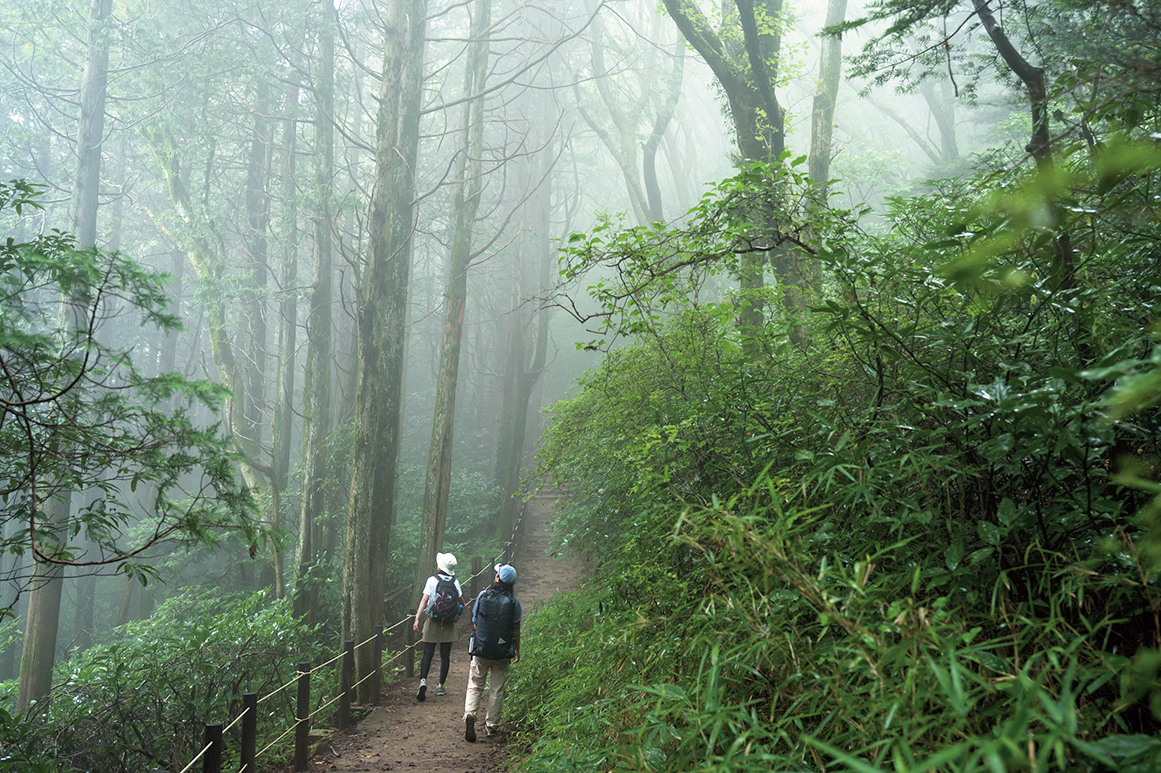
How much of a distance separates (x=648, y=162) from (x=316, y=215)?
791 cm

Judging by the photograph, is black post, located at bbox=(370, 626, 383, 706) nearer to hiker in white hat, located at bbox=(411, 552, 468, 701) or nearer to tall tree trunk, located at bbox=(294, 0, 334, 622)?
hiker in white hat, located at bbox=(411, 552, 468, 701)

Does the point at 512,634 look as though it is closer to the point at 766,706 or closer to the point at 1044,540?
the point at 766,706

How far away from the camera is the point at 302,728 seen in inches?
212

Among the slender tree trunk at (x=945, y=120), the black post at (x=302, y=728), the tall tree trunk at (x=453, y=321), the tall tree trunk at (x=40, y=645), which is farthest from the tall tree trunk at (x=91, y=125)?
the slender tree trunk at (x=945, y=120)

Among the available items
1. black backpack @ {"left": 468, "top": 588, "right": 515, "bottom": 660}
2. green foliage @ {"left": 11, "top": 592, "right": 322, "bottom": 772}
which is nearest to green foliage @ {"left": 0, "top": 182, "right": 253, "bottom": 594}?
green foliage @ {"left": 11, "top": 592, "right": 322, "bottom": 772}

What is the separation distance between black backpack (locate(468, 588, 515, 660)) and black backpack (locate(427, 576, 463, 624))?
145 centimetres

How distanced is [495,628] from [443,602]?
166cm

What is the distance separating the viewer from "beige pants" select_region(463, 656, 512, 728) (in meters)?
5.80

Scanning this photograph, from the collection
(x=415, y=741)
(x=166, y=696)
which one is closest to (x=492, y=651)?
(x=415, y=741)

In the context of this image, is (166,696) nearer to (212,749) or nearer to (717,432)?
(212,749)

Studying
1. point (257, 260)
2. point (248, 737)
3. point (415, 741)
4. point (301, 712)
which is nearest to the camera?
point (248, 737)

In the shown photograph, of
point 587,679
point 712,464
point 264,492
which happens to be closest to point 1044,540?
point 712,464

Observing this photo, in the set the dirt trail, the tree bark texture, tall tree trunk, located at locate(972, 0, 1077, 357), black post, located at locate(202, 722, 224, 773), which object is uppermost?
the tree bark texture

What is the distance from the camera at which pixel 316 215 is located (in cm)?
1468
